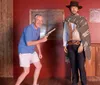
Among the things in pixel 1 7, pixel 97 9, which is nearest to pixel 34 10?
pixel 1 7

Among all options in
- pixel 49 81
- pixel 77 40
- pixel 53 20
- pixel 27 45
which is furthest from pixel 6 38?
pixel 77 40

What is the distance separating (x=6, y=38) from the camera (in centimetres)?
513

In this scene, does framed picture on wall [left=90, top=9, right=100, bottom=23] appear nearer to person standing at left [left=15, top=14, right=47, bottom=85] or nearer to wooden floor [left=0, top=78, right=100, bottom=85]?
wooden floor [left=0, top=78, right=100, bottom=85]

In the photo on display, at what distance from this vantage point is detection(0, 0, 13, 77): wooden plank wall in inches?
199

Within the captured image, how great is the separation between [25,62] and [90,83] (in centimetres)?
150

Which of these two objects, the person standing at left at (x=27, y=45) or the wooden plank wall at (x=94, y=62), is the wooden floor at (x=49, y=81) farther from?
the person standing at left at (x=27, y=45)

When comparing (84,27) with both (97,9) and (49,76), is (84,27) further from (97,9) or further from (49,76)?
(49,76)

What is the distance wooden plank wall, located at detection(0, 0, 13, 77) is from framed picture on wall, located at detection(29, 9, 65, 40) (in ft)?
1.46

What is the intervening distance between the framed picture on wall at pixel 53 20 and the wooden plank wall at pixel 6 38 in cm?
45

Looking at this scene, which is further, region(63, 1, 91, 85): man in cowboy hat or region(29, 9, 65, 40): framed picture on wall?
region(29, 9, 65, 40): framed picture on wall

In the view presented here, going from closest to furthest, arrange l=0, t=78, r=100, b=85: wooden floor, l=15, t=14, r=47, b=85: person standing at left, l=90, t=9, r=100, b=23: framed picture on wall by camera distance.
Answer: l=15, t=14, r=47, b=85: person standing at left → l=0, t=78, r=100, b=85: wooden floor → l=90, t=9, r=100, b=23: framed picture on wall

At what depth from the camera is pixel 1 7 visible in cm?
507

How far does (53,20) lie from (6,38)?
40.6 inches

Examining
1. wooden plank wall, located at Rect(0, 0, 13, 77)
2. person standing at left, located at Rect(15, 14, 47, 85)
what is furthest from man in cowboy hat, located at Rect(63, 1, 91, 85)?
wooden plank wall, located at Rect(0, 0, 13, 77)
